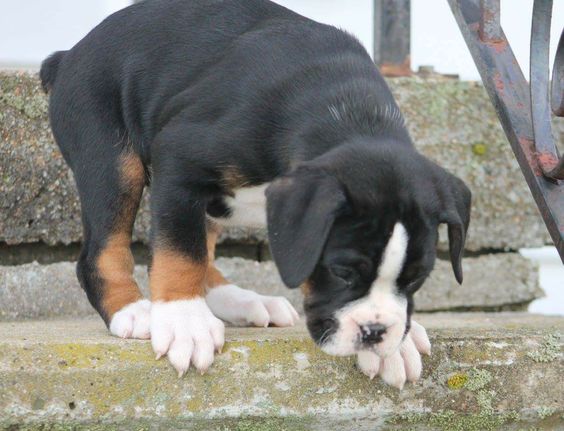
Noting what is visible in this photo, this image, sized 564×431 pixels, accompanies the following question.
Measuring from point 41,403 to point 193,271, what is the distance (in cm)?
71

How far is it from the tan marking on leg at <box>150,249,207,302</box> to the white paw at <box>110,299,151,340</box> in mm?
102

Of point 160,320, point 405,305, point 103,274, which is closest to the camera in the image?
point 405,305

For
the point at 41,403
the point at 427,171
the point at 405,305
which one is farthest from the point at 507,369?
the point at 41,403

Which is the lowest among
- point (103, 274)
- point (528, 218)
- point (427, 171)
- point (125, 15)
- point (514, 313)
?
point (514, 313)

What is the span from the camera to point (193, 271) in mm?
3311

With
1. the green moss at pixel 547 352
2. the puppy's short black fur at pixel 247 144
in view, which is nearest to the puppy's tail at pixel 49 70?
the puppy's short black fur at pixel 247 144

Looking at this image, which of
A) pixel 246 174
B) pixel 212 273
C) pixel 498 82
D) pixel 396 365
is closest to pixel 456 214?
pixel 396 365

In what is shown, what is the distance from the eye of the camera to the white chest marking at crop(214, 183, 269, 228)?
11.5 feet

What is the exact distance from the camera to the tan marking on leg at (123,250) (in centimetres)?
367

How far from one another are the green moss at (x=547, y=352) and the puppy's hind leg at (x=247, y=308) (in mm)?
1059

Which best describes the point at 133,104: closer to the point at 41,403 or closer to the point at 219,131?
the point at 219,131

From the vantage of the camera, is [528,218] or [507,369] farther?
[528,218]

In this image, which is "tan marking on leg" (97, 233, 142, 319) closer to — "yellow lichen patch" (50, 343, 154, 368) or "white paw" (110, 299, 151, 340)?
"white paw" (110, 299, 151, 340)

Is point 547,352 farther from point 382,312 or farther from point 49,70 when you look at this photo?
point 49,70
